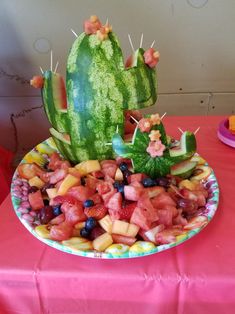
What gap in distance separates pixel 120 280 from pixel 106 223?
0.13 metres

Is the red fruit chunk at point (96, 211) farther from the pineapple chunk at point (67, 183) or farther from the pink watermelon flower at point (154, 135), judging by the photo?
the pink watermelon flower at point (154, 135)

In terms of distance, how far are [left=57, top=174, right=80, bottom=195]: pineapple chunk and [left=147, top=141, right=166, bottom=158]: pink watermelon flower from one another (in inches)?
8.6

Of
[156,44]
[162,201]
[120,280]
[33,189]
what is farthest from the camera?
[156,44]

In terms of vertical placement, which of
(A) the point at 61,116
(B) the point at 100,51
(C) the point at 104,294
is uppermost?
(B) the point at 100,51

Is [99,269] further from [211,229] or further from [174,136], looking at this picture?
[174,136]

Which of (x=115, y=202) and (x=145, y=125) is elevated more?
(x=145, y=125)

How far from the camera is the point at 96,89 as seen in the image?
0.87m

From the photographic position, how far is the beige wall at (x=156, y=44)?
172 centimetres

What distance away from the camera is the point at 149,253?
2.15ft

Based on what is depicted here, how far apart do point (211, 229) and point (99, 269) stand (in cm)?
31

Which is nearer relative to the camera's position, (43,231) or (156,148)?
(43,231)

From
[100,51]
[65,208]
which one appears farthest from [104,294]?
[100,51]

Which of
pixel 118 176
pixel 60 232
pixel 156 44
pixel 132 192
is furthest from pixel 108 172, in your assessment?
pixel 156 44

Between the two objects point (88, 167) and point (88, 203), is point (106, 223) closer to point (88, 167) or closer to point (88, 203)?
point (88, 203)
